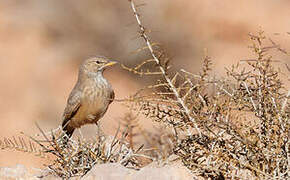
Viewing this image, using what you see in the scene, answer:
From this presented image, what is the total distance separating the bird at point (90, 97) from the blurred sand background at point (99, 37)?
6824 mm

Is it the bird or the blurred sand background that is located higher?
the blurred sand background

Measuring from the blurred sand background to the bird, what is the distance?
682 centimetres

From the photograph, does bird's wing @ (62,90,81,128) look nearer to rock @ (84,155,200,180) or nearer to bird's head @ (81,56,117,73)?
bird's head @ (81,56,117,73)

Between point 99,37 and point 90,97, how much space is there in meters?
9.38

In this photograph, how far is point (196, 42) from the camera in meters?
15.2

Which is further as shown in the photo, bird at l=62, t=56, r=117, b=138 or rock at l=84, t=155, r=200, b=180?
bird at l=62, t=56, r=117, b=138

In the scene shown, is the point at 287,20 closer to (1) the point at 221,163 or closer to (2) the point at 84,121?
(2) the point at 84,121

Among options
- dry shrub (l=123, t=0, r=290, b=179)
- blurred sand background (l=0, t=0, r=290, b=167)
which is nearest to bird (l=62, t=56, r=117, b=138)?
dry shrub (l=123, t=0, r=290, b=179)

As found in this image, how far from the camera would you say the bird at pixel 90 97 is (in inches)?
238

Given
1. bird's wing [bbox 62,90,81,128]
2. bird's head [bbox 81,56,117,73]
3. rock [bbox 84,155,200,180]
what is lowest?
rock [bbox 84,155,200,180]

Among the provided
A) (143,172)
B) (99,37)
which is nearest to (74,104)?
(143,172)

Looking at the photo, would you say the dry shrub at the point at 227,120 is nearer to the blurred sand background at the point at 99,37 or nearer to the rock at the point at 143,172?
the rock at the point at 143,172

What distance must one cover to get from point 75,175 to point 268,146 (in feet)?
3.69

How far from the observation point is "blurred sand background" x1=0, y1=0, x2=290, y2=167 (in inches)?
548
